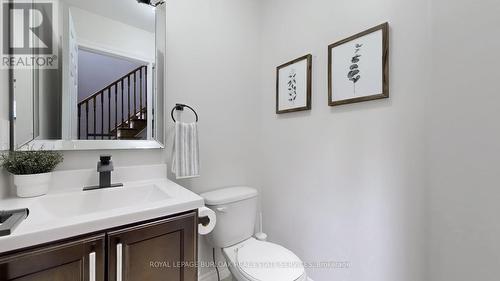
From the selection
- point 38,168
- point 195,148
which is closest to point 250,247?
point 195,148

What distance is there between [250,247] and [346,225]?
61 centimetres

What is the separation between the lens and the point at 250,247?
1.39 m

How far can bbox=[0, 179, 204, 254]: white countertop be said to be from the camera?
0.63m

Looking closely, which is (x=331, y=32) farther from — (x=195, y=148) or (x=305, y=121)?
(x=195, y=148)

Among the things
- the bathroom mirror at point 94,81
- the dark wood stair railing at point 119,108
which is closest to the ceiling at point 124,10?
the bathroom mirror at point 94,81

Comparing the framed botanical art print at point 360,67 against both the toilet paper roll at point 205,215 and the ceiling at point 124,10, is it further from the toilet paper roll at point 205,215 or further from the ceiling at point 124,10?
the ceiling at point 124,10

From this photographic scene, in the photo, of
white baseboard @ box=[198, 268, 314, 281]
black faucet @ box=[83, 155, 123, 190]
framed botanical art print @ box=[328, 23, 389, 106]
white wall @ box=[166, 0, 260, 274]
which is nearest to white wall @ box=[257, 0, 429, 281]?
framed botanical art print @ box=[328, 23, 389, 106]

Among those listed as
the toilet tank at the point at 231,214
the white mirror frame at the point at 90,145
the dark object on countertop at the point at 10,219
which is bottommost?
the toilet tank at the point at 231,214

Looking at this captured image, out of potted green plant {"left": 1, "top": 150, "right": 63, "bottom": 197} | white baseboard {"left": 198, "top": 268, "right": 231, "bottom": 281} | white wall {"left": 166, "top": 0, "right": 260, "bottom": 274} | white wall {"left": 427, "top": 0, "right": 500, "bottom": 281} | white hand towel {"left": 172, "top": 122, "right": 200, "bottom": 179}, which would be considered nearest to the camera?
white wall {"left": 427, "top": 0, "right": 500, "bottom": 281}

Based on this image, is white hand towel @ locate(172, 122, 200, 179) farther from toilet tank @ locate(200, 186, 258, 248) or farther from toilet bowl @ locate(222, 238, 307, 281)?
toilet bowl @ locate(222, 238, 307, 281)

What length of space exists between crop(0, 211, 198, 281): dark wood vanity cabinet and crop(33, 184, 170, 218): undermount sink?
0.15 m

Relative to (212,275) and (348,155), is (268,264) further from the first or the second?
(348,155)

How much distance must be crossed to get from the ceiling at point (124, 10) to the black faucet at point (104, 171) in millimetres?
826

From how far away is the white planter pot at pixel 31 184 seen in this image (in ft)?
3.02
